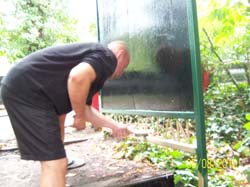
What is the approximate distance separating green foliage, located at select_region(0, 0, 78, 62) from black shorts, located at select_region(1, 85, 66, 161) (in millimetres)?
8847

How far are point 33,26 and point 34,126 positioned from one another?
9.61 m

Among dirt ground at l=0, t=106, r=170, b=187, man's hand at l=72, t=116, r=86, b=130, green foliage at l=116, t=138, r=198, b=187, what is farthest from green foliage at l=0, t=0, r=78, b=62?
man's hand at l=72, t=116, r=86, b=130

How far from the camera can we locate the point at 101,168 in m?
3.19

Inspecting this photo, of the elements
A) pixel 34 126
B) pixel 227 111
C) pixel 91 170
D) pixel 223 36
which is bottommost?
pixel 91 170

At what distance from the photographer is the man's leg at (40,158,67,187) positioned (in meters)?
1.96

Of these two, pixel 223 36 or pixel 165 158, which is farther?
pixel 223 36

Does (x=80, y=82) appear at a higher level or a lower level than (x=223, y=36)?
lower

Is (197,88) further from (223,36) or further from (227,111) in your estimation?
(227,111)

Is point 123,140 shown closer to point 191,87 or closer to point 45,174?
point 191,87

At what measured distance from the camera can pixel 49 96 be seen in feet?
6.87

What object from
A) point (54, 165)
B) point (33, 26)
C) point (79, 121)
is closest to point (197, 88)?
point (79, 121)

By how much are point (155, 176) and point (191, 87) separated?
2.61 feet

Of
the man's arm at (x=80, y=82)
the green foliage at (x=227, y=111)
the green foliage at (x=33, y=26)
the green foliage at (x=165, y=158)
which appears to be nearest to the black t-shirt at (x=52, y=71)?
the man's arm at (x=80, y=82)

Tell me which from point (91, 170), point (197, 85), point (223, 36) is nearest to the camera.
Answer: point (197, 85)
